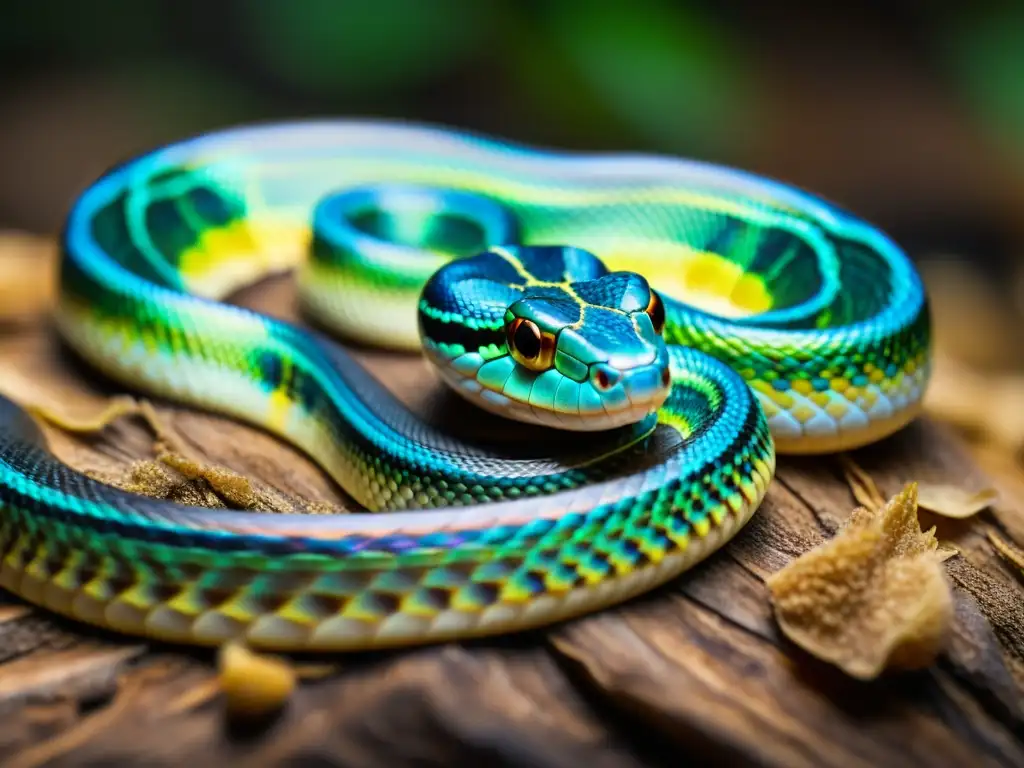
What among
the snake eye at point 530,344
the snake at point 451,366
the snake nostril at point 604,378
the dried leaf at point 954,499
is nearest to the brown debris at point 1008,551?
the dried leaf at point 954,499

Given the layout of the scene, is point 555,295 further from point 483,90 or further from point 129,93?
point 129,93

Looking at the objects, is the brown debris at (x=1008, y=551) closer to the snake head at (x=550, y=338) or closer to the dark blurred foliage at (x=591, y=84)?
the snake head at (x=550, y=338)

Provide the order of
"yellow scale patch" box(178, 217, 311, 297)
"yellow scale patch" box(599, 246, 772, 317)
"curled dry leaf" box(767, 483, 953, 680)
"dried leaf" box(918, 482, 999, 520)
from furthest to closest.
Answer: "yellow scale patch" box(178, 217, 311, 297)
"yellow scale patch" box(599, 246, 772, 317)
"dried leaf" box(918, 482, 999, 520)
"curled dry leaf" box(767, 483, 953, 680)

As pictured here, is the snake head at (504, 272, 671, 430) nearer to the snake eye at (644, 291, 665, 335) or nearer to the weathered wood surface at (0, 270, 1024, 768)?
the snake eye at (644, 291, 665, 335)

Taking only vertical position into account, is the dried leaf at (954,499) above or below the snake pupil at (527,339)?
below

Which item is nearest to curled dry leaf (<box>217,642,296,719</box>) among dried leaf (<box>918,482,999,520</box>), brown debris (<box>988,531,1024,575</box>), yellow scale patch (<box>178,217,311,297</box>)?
dried leaf (<box>918,482,999,520</box>)

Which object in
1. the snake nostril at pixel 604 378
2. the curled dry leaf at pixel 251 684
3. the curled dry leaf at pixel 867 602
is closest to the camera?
the curled dry leaf at pixel 251 684

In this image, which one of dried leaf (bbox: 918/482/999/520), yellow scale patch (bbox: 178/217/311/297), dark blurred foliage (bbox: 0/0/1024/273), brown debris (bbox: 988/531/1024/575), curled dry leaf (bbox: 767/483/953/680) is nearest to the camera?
curled dry leaf (bbox: 767/483/953/680)

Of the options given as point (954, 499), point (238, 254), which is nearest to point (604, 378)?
point (954, 499)
